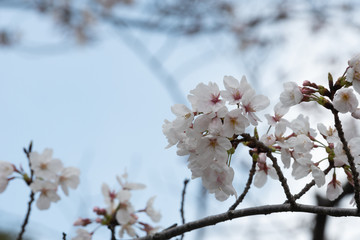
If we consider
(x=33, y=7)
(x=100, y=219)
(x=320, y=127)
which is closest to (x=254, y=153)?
(x=320, y=127)

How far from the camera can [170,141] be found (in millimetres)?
1250

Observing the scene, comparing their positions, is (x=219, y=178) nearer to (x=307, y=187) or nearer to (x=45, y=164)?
(x=307, y=187)

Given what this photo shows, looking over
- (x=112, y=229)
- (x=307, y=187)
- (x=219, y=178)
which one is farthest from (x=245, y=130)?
(x=112, y=229)

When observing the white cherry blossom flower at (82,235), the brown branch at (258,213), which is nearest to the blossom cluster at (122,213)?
the white cherry blossom flower at (82,235)

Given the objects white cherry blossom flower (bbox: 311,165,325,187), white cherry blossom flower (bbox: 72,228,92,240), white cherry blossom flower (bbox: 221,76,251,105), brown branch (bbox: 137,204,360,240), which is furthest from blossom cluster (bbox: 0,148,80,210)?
white cherry blossom flower (bbox: 311,165,325,187)

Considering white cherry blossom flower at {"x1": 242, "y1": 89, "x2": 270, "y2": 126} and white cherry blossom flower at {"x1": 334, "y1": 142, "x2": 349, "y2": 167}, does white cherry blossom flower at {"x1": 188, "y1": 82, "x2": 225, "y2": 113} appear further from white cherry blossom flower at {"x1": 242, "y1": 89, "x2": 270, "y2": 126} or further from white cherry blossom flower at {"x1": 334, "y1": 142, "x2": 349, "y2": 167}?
white cherry blossom flower at {"x1": 334, "y1": 142, "x2": 349, "y2": 167}

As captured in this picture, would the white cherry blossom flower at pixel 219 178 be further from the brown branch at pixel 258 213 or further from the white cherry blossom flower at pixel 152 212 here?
the white cherry blossom flower at pixel 152 212

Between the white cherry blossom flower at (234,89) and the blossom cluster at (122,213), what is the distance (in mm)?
866

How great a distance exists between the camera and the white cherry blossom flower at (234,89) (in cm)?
123

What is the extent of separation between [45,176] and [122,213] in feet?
1.34

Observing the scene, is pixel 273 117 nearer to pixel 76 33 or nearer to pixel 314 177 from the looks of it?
pixel 314 177

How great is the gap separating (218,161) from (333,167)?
0.41 metres

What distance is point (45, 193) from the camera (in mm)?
1891

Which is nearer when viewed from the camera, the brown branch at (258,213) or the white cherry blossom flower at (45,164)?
the brown branch at (258,213)
